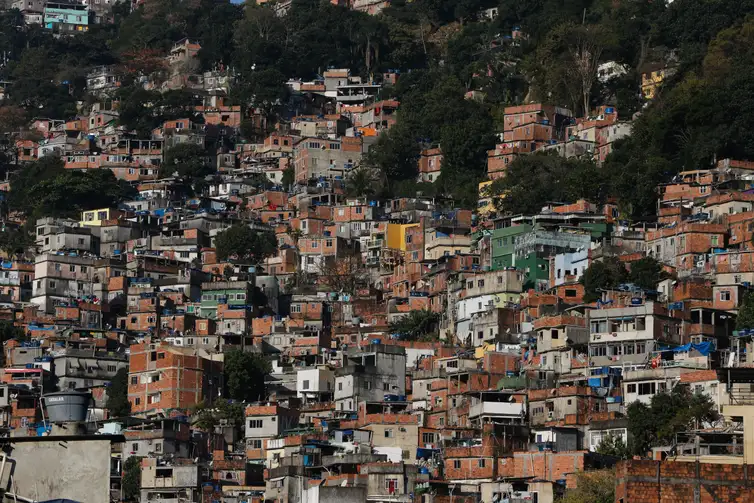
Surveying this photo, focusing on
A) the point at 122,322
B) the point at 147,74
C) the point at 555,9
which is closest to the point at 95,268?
the point at 122,322

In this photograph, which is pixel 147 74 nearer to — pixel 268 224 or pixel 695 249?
pixel 268 224

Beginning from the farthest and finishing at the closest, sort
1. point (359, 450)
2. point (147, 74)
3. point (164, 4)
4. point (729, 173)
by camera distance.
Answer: point (164, 4), point (147, 74), point (729, 173), point (359, 450)

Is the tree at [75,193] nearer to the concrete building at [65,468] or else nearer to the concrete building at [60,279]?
the concrete building at [60,279]

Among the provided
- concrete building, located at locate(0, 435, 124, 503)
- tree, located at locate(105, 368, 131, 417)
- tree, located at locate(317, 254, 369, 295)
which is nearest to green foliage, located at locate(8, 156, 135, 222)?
tree, located at locate(317, 254, 369, 295)

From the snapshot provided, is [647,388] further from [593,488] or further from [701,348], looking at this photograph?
[593,488]

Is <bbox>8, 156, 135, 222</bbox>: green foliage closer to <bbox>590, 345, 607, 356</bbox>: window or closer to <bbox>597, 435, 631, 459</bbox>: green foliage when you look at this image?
<bbox>590, 345, 607, 356</bbox>: window

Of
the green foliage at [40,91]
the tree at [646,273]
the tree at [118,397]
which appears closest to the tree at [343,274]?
the tree at [118,397]

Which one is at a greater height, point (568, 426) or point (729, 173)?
point (729, 173)
